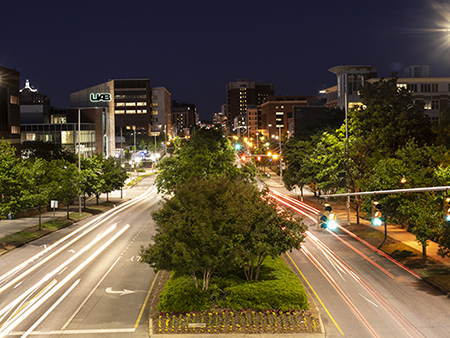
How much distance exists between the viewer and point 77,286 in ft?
79.7

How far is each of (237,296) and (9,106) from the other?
4897cm

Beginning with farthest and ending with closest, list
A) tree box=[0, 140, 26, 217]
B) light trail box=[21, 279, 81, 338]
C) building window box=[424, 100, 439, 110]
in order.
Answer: building window box=[424, 100, 439, 110]
tree box=[0, 140, 26, 217]
light trail box=[21, 279, 81, 338]

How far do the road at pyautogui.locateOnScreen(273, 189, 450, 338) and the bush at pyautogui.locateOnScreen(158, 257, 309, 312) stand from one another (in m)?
1.83

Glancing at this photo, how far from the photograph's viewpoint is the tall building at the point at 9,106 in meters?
55.7

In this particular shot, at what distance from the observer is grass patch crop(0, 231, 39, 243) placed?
3587 centimetres

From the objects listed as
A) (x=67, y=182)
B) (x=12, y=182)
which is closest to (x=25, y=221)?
(x=67, y=182)

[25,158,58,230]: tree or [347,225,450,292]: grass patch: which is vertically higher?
[25,158,58,230]: tree


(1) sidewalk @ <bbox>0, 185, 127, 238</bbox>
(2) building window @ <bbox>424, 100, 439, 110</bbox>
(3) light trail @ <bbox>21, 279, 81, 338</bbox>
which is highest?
(2) building window @ <bbox>424, 100, 439, 110</bbox>

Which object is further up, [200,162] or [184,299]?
[200,162]

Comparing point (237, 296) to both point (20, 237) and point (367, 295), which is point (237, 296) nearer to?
point (367, 295)

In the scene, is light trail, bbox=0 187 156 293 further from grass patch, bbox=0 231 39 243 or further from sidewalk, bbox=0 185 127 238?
sidewalk, bbox=0 185 127 238

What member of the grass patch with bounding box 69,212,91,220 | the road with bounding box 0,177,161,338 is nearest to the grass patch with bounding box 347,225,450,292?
the road with bounding box 0,177,161,338

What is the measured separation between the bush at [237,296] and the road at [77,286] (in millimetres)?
1623

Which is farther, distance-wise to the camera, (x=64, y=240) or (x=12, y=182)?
(x=64, y=240)
